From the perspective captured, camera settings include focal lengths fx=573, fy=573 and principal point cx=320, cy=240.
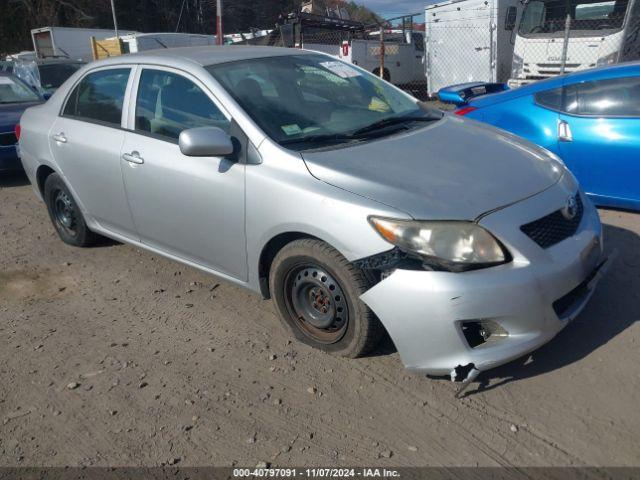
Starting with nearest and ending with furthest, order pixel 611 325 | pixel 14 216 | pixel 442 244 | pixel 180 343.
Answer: pixel 442 244
pixel 611 325
pixel 180 343
pixel 14 216

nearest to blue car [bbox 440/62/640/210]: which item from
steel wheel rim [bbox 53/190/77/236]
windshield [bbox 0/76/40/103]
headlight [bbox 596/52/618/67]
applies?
steel wheel rim [bbox 53/190/77/236]

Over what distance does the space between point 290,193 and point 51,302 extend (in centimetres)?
231

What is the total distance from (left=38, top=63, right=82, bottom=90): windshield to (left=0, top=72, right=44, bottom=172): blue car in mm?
4509

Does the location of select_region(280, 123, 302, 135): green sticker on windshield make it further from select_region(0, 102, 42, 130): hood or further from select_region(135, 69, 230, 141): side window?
select_region(0, 102, 42, 130): hood

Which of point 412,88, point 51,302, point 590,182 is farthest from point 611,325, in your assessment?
point 412,88

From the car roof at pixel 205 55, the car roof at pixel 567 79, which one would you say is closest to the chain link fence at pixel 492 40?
the car roof at pixel 567 79

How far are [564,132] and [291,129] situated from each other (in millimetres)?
2824

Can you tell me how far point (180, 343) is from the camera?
11.7 ft

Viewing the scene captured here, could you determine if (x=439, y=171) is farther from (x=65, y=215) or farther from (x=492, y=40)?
(x=492, y=40)

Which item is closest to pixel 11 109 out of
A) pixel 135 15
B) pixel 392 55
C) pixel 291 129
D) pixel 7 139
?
pixel 7 139

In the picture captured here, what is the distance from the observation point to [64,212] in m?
5.19

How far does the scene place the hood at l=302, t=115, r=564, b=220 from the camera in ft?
9.07

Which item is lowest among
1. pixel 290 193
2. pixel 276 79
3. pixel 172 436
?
pixel 172 436

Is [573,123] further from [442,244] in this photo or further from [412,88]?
[412,88]
